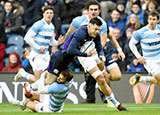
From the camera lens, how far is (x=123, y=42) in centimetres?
1722

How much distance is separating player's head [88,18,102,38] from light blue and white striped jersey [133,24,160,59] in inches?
82.3

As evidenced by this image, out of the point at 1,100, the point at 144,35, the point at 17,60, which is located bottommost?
the point at 1,100

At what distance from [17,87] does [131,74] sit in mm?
3425

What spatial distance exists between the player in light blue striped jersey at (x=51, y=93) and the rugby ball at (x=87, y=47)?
39.1 inches

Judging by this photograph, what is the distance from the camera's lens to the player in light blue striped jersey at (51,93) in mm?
10117

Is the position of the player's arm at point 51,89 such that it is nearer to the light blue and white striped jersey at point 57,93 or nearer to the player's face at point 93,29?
the light blue and white striped jersey at point 57,93

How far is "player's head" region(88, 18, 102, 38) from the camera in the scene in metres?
10.6

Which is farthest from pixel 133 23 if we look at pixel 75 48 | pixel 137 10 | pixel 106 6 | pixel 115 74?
pixel 75 48

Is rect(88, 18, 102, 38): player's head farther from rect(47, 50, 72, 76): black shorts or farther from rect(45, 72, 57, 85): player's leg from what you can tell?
rect(45, 72, 57, 85): player's leg

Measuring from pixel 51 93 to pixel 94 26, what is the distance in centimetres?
167

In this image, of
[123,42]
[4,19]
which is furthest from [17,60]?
[123,42]

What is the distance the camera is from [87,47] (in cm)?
1112

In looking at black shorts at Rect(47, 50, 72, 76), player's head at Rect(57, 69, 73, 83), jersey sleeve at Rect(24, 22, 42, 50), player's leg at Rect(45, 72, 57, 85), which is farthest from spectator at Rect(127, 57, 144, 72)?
player's head at Rect(57, 69, 73, 83)

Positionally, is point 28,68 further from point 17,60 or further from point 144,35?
point 144,35
